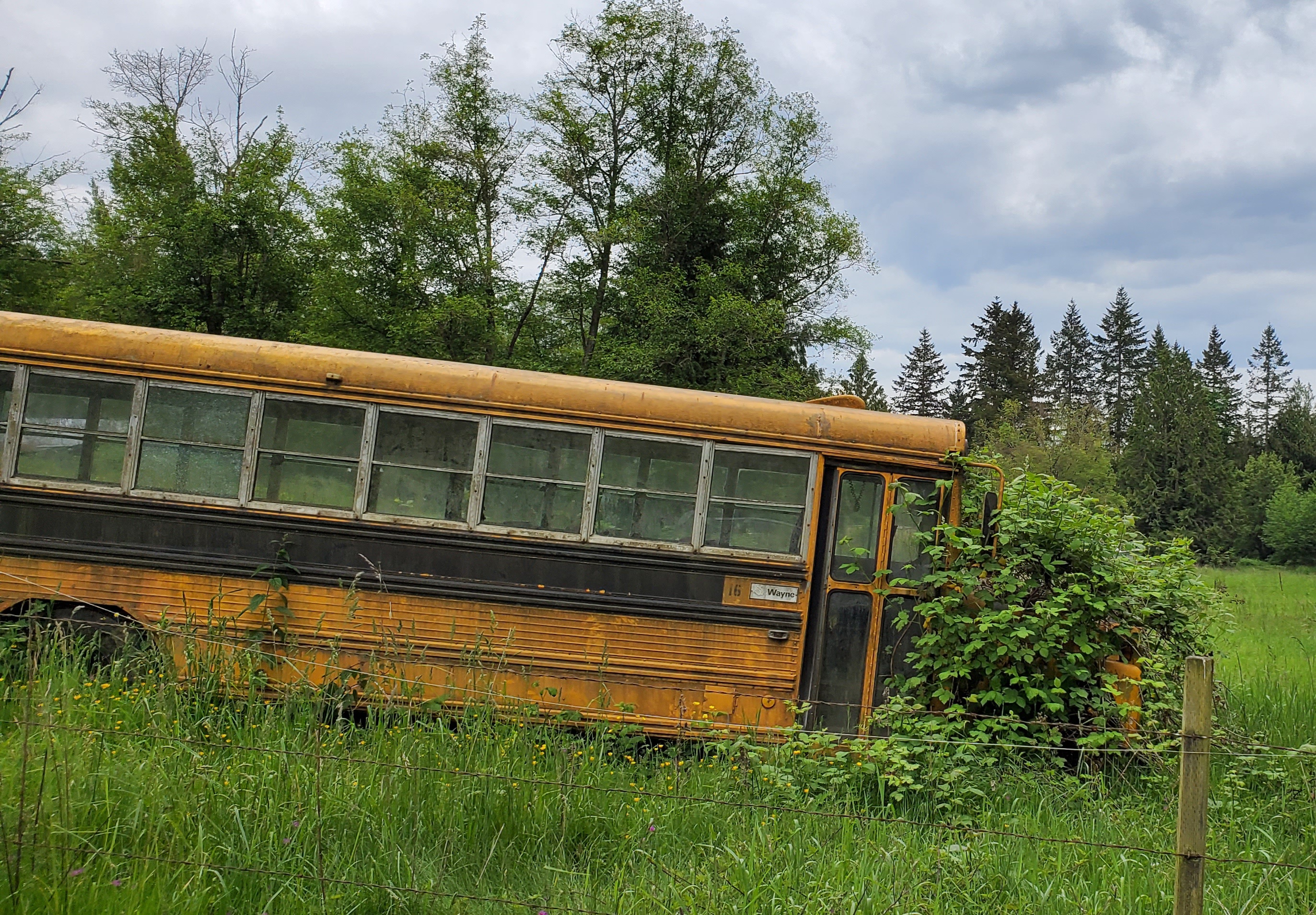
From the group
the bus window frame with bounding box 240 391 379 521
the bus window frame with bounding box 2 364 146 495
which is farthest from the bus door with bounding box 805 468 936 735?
the bus window frame with bounding box 2 364 146 495

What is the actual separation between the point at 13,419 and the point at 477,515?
129 inches

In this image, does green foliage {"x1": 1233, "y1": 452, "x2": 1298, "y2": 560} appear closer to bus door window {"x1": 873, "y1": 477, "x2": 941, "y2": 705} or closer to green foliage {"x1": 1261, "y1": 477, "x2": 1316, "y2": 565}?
green foliage {"x1": 1261, "y1": 477, "x2": 1316, "y2": 565}

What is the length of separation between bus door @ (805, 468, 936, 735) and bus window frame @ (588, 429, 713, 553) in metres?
0.86

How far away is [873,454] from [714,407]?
3.91 ft

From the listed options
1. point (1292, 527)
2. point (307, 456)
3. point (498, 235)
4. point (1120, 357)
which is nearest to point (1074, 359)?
point (1120, 357)

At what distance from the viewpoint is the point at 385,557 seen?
623 centimetres

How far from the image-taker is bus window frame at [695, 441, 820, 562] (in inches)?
249

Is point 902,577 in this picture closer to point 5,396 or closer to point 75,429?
point 75,429

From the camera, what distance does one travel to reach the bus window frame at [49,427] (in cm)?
618

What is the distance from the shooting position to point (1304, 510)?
4509 centimetres

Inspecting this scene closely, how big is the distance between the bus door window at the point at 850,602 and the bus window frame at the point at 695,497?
94 cm

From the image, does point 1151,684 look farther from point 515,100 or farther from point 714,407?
point 515,100

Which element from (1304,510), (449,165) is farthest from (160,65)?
(1304,510)

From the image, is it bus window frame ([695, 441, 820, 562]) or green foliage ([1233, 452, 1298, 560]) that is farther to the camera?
green foliage ([1233, 452, 1298, 560])
